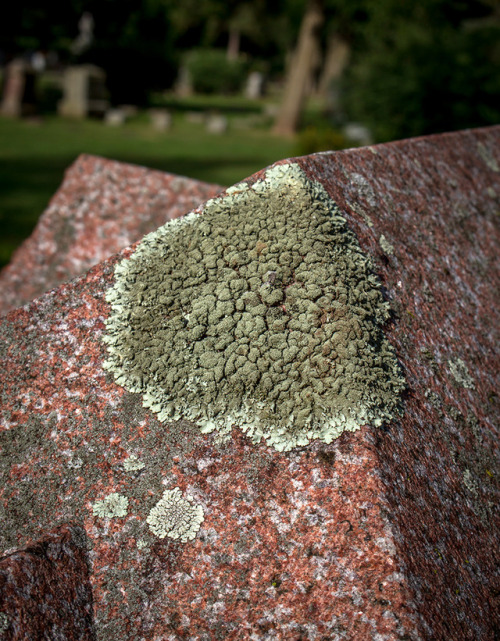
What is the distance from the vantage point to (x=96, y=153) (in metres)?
13.0

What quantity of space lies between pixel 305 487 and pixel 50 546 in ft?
2.09

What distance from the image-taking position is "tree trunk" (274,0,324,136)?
791 inches

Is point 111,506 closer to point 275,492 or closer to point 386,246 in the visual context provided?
point 275,492

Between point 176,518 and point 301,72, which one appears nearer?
point 176,518

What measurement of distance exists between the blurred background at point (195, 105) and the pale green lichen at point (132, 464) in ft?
18.0

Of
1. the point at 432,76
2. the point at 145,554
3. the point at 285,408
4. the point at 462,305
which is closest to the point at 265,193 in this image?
the point at 285,408

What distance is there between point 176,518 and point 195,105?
101 ft

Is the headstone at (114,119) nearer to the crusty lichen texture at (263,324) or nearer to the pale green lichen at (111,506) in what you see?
the crusty lichen texture at (263,324)

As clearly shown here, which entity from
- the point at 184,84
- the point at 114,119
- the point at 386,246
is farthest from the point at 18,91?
the point at 184,84

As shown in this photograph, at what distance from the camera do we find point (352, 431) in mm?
1403

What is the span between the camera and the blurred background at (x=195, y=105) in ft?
40.4

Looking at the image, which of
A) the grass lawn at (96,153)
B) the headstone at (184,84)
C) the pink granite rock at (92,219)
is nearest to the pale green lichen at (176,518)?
the pink granite rock at (92,219)

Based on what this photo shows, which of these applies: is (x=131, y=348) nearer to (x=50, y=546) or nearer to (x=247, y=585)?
(x=50, y=546)

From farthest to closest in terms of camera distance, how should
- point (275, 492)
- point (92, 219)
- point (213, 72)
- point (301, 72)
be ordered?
1. point (213, 72)
2. point (301, 72)
3. point (92, 219)
4. point (275, 492)
